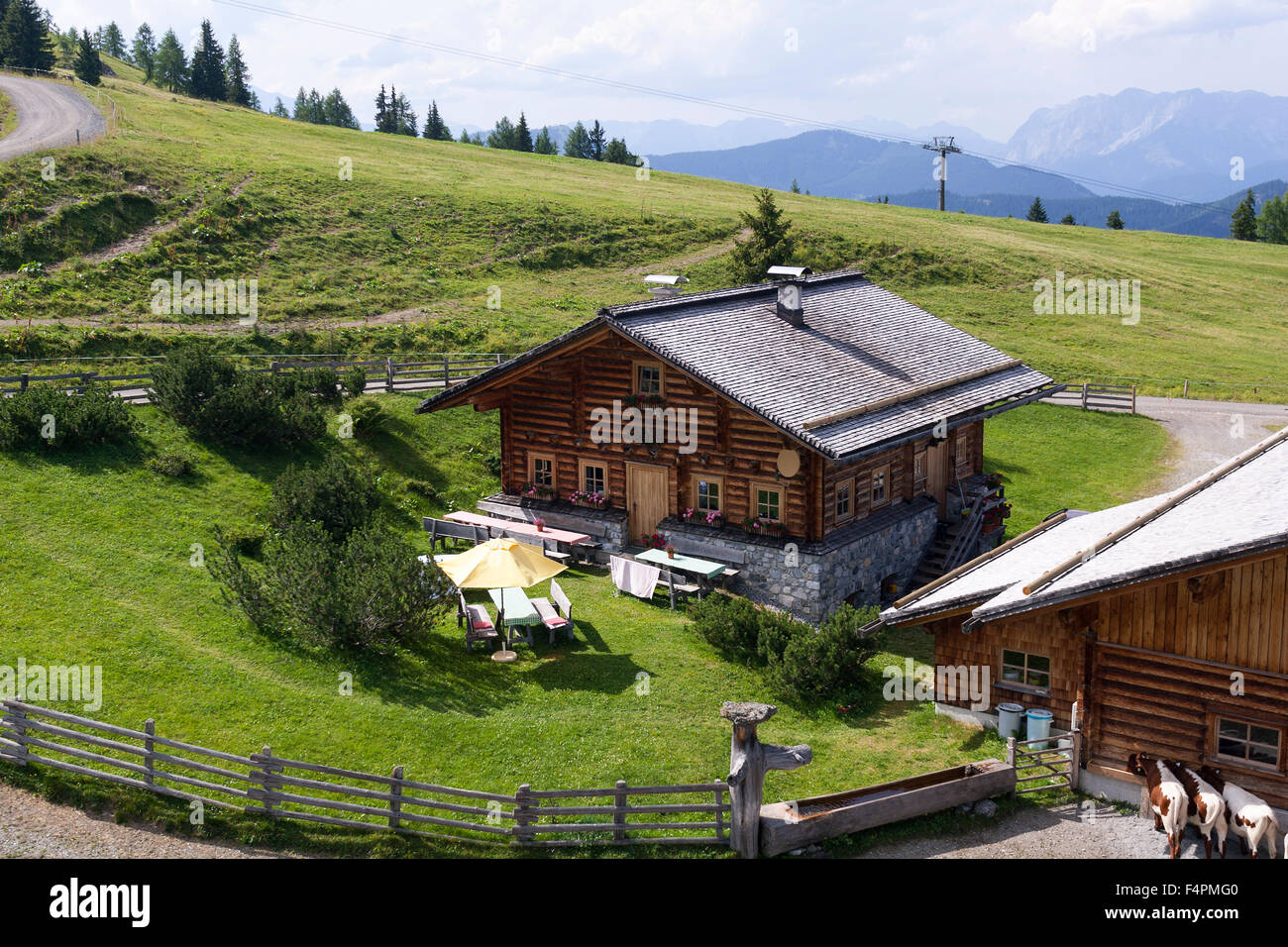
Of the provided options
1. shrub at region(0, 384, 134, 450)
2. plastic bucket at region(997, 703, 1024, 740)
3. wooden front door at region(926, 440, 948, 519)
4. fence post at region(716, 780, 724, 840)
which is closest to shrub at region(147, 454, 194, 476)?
shrub at region(0, 384, 134, 450)

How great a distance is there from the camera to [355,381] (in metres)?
35.3

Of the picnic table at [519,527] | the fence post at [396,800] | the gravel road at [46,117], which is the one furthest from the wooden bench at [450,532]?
the gravel road at [46,117]

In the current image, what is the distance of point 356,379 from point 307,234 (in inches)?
1182

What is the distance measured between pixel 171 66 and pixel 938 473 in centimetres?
10337

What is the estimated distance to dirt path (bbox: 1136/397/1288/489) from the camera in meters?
38.2

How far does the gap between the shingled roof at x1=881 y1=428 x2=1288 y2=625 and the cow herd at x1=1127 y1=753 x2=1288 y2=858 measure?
274cm

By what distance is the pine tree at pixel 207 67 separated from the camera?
102250 mm

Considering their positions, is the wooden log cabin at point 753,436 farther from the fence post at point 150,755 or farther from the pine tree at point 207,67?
the pine tree at point 207,67

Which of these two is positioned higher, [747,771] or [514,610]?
[514,610]

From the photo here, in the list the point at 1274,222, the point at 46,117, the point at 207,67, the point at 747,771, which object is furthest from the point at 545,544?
the point at 1274,222

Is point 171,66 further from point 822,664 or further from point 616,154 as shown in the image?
point 822,664

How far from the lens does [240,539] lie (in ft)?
81.6

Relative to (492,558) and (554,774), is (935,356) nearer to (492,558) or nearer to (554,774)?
(492,558)

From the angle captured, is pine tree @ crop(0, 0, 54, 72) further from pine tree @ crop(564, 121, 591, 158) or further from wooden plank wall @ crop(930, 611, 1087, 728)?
wooden plank wall @ crop(930, 611, 1087, 728)
